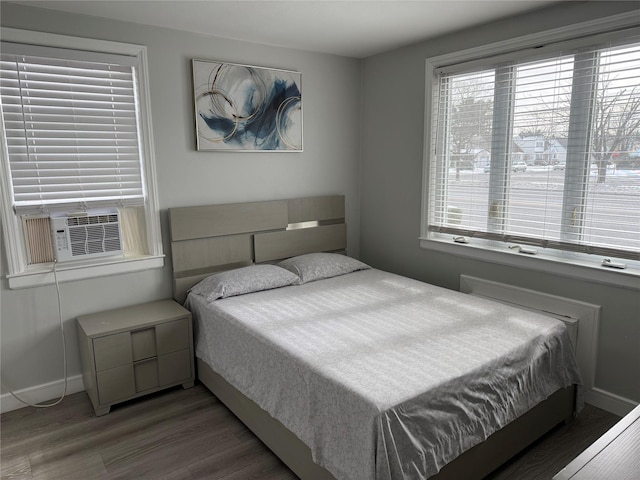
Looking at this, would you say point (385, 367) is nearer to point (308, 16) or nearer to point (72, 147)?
point (308, 16)

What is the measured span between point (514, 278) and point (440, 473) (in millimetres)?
1665

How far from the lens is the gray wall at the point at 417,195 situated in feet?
8.58

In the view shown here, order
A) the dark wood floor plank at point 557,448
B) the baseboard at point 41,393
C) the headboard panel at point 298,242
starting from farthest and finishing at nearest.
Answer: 1. the headboard panel at point 298,242
2. the baseboard at point 41,393
3. the dark wood floor plank at point 557,448

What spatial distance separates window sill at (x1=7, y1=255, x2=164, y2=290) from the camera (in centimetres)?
276

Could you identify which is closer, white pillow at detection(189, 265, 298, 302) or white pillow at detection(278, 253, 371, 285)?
white pillow at detection(189, 265, 298, 302)

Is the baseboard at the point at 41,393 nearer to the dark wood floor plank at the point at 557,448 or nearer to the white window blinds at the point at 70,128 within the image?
the white window blinds at the point at 70,128

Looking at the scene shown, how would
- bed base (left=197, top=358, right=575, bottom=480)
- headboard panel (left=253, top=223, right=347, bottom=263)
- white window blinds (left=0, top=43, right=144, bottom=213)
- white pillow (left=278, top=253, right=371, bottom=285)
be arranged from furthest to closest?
headboard panel (left=253, top=223, right=347, bottom=263)
white pillow (left=278, top=253, right=371, bottom=285)
white window blinds (left=0, top=43, right=144, bottom=213)
bed base (left=197, top=358, right=575, bottom=480)

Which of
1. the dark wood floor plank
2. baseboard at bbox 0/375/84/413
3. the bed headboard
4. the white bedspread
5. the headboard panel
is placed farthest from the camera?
the headboard panel

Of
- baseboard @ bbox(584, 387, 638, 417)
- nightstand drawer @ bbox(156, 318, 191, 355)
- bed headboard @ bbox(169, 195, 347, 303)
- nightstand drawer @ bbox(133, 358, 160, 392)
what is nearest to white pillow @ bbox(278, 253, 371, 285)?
bed headboard @ bbox(169, 195, 347, 303)

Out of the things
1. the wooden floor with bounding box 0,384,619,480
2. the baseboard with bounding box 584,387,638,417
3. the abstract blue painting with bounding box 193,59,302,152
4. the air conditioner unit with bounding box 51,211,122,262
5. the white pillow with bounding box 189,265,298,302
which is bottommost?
the wooden floor with bounding box 0,384,619,480

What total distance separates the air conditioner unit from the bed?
15.2 inches

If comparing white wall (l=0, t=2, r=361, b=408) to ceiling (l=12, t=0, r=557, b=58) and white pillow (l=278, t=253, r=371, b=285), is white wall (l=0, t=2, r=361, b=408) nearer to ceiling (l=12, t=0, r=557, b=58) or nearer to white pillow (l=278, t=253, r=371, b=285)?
ceiling (l=12, t=0, r=557, b=58)

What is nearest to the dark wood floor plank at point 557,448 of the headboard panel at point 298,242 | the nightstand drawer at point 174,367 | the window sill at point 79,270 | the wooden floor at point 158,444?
the wooden floor at point 158,444

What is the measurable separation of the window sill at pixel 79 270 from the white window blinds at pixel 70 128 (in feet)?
1.26
